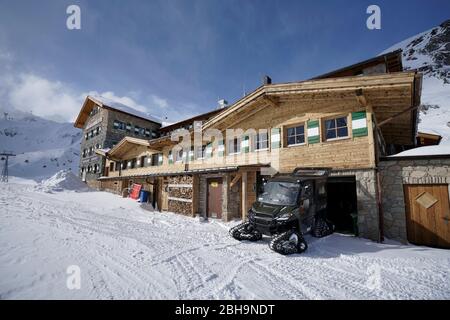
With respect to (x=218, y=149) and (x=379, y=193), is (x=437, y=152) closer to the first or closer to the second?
(x=379, y=193)

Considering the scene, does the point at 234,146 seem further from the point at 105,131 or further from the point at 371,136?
the point at 105,131

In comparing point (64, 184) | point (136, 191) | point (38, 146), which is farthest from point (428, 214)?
point (38, 146)

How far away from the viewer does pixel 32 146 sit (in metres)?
91.1

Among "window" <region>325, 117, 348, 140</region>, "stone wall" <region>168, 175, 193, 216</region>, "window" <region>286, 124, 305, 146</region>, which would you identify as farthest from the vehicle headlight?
"stone wall" <region>168, 175, 193, 216</region>

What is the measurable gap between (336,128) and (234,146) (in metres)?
5.98

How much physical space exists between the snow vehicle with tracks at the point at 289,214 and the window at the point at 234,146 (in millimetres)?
5100

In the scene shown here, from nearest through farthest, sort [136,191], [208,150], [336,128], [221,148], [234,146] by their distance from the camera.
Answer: [336,128] < [234,146] < [221,148] < [208,150] < [136,191]

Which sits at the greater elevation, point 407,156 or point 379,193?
point 407,156

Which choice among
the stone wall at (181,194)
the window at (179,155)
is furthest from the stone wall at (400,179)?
the window at (179,155)

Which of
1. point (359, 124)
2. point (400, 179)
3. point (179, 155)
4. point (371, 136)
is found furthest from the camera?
point (179, 155)

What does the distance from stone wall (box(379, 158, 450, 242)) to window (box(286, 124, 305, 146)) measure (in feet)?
11.4

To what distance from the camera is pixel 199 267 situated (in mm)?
4930
